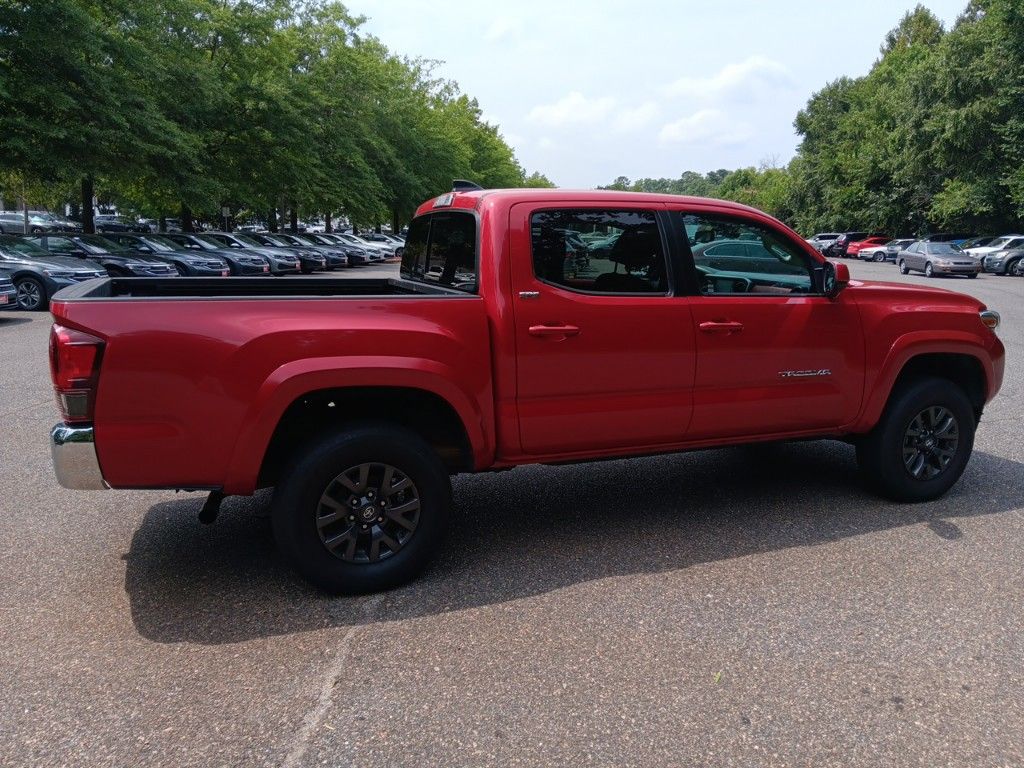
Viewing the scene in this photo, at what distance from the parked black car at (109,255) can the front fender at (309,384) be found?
1675cm

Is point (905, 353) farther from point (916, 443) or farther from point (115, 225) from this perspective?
point (115, 225)

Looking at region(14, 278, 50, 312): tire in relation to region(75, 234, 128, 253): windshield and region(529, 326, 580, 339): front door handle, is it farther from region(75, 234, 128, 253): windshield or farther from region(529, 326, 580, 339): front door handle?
region(529, 326, 580, 339): front door handle

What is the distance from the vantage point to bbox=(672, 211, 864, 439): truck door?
4.36 m

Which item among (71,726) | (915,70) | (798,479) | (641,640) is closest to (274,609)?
(71,726)

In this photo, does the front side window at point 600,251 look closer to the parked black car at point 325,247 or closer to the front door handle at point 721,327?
the front door handle at point 721,327

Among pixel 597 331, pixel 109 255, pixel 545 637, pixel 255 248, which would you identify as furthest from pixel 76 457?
pixel 255 248

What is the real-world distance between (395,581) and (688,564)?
1.47 metres

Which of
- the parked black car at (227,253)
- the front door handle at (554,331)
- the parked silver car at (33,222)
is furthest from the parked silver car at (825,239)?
the front door handle at (554,331)

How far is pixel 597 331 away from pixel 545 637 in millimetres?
1505

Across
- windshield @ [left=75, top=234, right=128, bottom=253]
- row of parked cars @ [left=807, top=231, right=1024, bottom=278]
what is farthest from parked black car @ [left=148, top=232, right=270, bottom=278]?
row of parked cars @ [left=807, top=231, right=1024, bottom=278]

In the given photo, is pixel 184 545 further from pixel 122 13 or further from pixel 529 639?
pixel 122 13

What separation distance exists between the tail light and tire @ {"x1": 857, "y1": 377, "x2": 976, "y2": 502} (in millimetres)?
4248

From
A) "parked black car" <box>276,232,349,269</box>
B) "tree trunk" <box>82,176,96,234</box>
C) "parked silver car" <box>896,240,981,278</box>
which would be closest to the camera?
"tree trunk" <box>82,176,96,234</box>

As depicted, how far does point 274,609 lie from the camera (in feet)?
12.0
